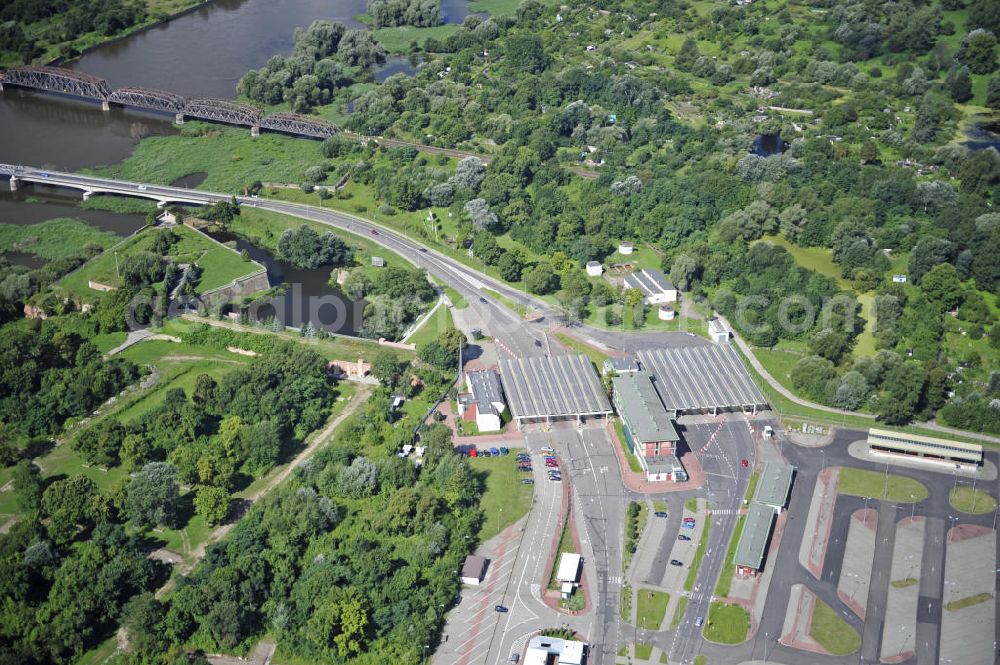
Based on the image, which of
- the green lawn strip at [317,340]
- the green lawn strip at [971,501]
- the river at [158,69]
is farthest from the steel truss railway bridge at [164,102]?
the green lawn strip at [971,501]

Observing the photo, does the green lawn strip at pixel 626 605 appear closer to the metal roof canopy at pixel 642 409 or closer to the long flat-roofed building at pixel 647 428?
the long flat-roofed building at pixel 647 428

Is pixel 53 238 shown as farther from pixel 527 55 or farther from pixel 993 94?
pixel 993 94

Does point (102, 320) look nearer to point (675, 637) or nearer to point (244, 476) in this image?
point (244, 476)

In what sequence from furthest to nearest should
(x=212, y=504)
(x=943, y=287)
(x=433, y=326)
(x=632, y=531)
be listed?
(x=433, y=326)
(x=943, y=287)
(x=212, y=504)
(x=632, y=531)

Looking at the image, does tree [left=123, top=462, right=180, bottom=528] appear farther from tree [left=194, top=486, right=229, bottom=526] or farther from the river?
the river

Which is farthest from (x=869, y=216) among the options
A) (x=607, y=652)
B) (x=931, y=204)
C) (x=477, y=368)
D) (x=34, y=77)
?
(x=34, y=77)

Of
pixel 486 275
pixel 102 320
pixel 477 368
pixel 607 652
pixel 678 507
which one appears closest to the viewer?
pixel 607 652

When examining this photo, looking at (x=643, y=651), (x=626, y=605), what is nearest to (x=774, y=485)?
(x=626, y=605)
